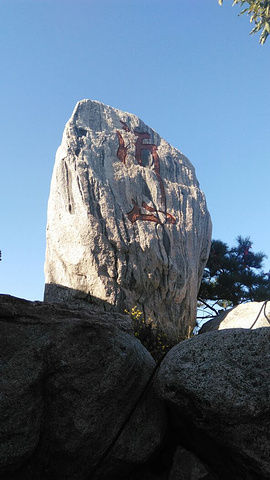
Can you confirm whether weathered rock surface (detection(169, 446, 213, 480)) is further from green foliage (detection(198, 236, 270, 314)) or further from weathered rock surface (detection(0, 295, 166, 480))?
green foliage (detection(198, 236, 270, 314))

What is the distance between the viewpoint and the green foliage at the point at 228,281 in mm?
15633

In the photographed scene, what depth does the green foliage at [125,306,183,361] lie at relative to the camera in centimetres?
839

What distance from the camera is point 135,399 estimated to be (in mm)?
3785

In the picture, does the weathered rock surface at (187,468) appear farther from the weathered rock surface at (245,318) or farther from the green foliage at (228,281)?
the green foliage at (228,281)

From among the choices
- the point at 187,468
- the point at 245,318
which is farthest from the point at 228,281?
the point at 187,468

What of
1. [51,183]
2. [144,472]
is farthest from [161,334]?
[144,472]

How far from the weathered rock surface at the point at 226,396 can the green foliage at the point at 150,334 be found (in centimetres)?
455

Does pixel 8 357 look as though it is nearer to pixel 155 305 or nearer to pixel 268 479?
pixel 268 479

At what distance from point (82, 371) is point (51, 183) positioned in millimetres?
8274

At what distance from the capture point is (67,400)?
3.48 meters

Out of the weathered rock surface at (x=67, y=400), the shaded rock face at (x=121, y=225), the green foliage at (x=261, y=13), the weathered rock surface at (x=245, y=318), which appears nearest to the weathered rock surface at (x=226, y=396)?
the weathered rock surface at (x=67, y=400)

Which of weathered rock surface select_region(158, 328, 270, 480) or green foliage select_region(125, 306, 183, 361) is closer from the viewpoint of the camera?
weathered rock surface select_region(158, 328, 270, 480)

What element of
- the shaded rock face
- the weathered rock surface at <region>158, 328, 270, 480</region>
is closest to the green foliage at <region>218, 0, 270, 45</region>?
the shaded rock face

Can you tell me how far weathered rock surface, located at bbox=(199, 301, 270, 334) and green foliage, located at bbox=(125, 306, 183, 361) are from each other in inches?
46.0
